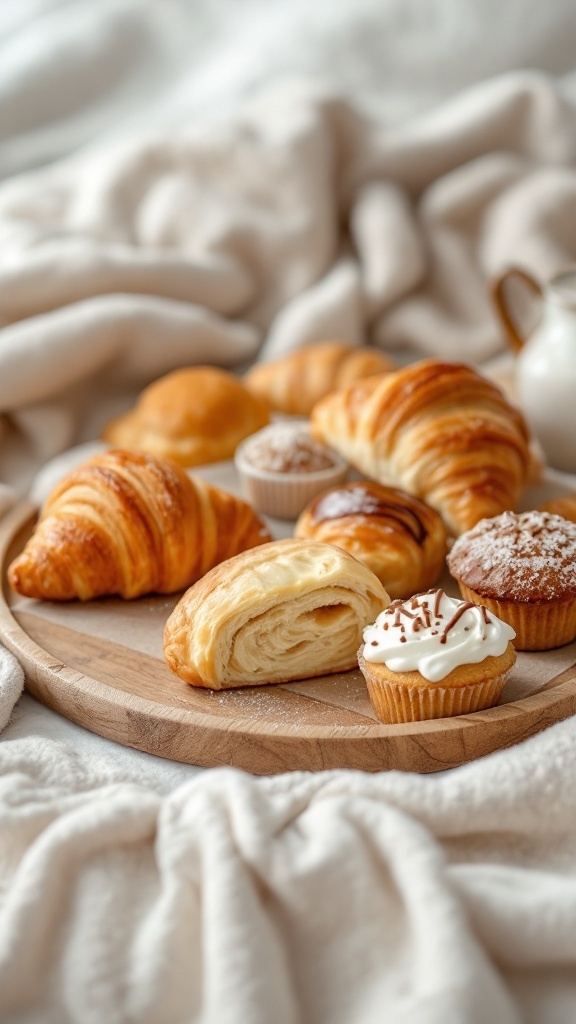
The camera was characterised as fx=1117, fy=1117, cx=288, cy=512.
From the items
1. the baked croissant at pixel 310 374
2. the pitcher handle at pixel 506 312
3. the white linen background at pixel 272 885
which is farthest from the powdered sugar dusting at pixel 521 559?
the baked croissant at pixel 310 374

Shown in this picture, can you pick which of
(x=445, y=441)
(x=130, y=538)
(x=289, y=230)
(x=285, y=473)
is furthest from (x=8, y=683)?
(x=289, y=230)

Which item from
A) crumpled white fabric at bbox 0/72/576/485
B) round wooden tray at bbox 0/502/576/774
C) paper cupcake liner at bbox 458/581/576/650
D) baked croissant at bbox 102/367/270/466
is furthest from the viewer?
crumpled white fabric at bbox 0/72/576/485

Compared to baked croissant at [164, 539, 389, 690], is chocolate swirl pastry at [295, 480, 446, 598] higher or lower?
lower

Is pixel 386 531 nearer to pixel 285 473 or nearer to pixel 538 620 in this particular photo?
pixel 538 620

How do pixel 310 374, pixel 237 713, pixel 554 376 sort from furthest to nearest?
pixel 310 374 → pixel 554 376 → pixel 237 713

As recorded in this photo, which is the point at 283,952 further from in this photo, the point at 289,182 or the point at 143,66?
the point at 143,66

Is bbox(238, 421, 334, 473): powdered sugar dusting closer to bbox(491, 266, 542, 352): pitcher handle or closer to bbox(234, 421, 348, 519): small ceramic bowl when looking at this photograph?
bbox(234, 421, 348, 519): small ceramic bowl

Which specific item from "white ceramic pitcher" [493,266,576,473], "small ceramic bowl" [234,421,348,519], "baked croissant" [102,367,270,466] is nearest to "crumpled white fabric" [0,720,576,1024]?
"small ceramic bowl" [234,421,348,519]
